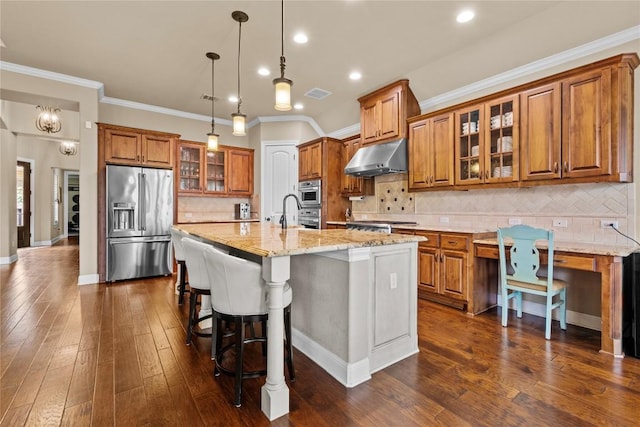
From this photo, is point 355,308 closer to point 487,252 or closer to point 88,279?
point 487,252

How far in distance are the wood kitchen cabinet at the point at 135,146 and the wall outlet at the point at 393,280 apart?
4.42 metres

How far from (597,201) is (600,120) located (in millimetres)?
767

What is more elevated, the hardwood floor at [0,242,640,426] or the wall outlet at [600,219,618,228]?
the wall outlet at [600,219,618,228]

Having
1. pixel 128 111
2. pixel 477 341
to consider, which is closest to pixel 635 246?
pixel 477 341

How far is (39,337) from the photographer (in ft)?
8.57

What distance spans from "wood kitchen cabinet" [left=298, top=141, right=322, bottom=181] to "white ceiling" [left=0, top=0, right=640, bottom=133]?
118 centimetres

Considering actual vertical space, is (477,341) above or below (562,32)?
below

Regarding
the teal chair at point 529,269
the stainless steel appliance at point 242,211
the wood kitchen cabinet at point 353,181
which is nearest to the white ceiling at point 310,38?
the wood kitchen cabinet at point 353,181

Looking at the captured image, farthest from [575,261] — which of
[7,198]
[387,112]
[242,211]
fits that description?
[7,198]

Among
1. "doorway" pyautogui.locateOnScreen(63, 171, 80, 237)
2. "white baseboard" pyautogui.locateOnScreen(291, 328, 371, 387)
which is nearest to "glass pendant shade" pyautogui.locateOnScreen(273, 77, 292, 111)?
"white baseboard" pyautogui.locateOnScreen(291, 328, 371, 387)

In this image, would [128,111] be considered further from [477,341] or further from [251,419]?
[477,341]

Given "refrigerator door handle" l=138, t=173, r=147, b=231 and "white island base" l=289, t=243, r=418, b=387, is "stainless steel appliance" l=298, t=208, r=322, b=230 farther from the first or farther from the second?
"white island base" l=289, t=243, r=418, b=387

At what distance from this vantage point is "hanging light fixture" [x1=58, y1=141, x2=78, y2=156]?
863 cm

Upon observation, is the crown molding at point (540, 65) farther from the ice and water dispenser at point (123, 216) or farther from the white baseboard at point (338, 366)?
the ice and water dispenser at point (123, 216)
